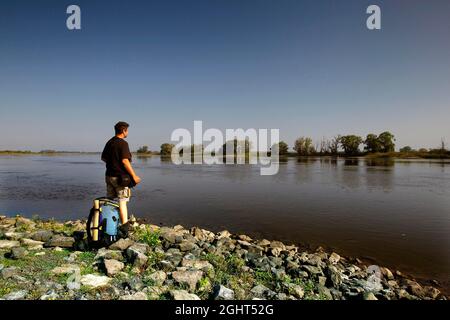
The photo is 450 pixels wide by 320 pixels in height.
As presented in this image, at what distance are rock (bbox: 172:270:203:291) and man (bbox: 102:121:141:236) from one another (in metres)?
2.17

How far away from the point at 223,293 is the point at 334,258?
17.1 feet

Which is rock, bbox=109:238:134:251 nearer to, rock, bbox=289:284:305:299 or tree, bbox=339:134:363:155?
rock, bbox=289:284:305:299

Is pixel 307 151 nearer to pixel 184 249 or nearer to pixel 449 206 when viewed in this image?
pixel 449 206

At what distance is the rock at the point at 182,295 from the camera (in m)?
4.54

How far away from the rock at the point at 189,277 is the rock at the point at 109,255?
4.64 feet

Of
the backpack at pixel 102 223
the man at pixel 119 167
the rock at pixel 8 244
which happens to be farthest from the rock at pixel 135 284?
the rock at pixel 8 244

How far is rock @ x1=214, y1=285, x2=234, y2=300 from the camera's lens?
4691mm

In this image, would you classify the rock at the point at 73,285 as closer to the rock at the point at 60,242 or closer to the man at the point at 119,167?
the man at the point at 119,167

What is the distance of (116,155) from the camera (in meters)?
6.72

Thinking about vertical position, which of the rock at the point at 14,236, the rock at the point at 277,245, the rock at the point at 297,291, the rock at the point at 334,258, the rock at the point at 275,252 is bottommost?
the rock at the point at 334,258

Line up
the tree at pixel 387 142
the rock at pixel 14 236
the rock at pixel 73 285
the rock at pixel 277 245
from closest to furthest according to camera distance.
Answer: the rock at pixel 73 285, the rock at pixel 14 236, the rock at pixel 277 245, the tree at pixel 387 142

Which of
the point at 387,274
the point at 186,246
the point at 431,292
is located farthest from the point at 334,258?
the point at 186,246

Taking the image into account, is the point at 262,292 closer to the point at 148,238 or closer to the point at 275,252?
the point at 148,238
